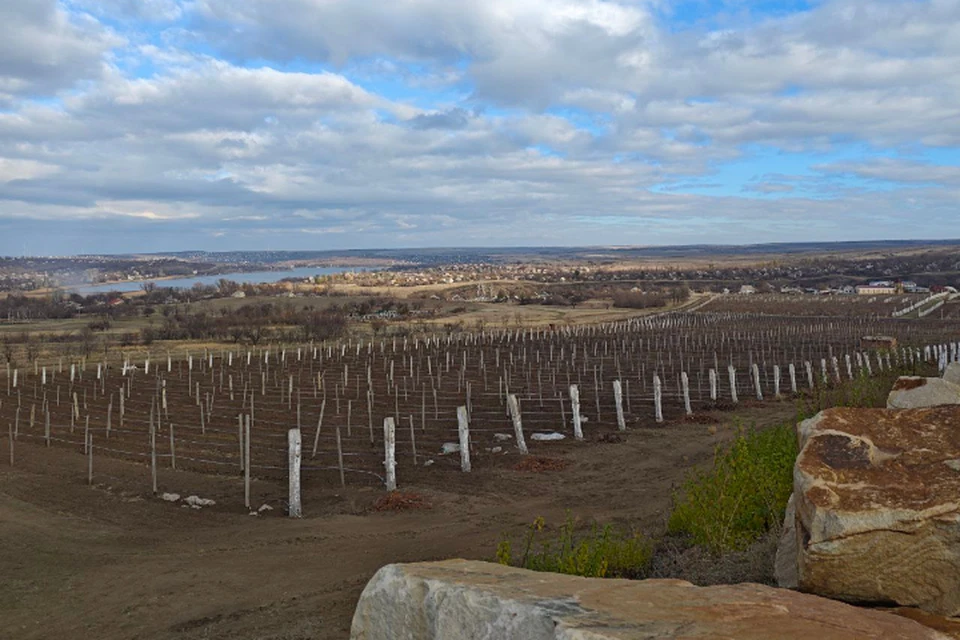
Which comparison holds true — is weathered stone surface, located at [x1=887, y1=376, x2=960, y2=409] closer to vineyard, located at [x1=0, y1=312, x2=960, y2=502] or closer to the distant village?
vineyard, located at [x1=0, y1=312, x2=960, y2=502]

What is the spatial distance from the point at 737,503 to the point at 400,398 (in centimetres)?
1909

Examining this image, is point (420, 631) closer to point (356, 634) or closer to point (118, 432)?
point (356, 634)

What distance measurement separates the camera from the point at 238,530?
1158 cm

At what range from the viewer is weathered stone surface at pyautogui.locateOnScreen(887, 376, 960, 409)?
8.54 metres

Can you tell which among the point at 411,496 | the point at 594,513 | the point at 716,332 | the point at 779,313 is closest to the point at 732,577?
the point at 594,513

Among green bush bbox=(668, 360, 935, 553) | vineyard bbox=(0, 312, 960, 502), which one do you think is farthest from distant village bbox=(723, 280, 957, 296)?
green bush bbox=(668, 360, 935, 553)

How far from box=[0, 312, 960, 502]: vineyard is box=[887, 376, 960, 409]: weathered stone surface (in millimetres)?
8224

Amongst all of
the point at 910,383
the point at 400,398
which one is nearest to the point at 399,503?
the point at 910,383

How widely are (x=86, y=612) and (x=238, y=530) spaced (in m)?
3.33

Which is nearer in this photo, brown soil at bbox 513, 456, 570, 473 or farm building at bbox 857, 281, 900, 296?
brown soil at bbox 513, 456, 570, 473

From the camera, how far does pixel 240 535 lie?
11250mm

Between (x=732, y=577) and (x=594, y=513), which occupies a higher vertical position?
(x=732, y=577)

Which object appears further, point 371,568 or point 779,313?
point 779,313

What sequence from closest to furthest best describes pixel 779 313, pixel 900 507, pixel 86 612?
pixel 900 507 < pixel 86 612 < pixel 779 313
